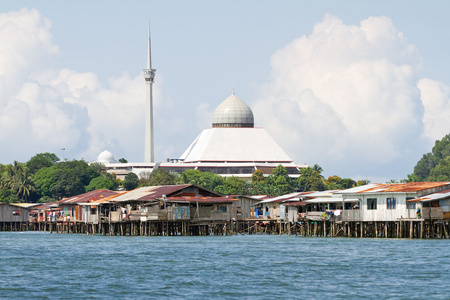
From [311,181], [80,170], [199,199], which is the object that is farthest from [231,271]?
[311,181]

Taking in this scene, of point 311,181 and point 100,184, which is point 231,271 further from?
point 311,181

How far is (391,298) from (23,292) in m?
16.6

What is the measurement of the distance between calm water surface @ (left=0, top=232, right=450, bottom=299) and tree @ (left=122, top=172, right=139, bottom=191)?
89015mm

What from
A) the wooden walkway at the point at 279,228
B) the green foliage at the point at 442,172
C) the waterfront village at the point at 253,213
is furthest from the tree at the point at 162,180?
the green foliage at the point at 442,172

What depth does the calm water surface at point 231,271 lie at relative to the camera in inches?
1818

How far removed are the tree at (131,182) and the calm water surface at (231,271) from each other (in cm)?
8901

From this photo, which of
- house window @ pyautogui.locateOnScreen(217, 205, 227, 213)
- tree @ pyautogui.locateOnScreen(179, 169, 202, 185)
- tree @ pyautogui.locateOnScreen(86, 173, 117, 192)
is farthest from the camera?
tree @ pyautogui.locateOnScreen(86, 173, 117, 192)

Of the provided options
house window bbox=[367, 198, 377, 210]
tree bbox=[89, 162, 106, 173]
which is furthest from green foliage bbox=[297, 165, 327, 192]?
house window bbox=[367, 198, 377, 210]

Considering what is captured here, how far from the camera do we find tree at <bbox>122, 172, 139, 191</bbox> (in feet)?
549

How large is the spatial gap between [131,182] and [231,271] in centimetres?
11500

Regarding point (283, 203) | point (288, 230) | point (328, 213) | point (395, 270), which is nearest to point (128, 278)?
point (395, 270)

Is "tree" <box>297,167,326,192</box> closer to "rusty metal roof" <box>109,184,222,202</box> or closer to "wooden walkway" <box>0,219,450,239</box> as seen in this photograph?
"wooden walkway" <box>0,219,450,239</box>

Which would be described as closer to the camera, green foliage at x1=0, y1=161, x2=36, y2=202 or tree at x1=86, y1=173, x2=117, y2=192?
green foliage at x1=0, y1=161, x2=36, y2=202

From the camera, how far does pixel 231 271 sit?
5512 centimetres
